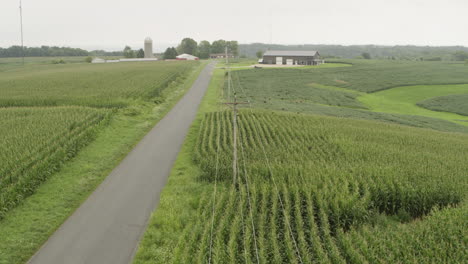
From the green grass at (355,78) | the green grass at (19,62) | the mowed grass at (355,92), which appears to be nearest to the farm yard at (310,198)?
the mowed grass at (355,92)

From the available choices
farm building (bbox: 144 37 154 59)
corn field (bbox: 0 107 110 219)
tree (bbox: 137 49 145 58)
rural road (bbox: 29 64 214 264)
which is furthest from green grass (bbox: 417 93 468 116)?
tree (bbox: 137 49 145 58)

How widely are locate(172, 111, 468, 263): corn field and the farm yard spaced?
0.06 meters

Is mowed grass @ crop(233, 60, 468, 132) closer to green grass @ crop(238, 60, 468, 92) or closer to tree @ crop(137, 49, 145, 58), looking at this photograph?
green grass @ crop(238, 60, 468, 92)

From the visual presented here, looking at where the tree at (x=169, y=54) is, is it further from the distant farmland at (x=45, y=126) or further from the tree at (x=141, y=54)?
the distant farmland at (x=45, y=126)

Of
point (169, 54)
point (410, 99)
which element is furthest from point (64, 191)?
point (169, 54)

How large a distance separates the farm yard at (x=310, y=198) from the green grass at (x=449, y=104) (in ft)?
113

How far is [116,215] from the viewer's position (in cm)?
1605

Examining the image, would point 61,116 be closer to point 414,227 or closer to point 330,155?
point 330,155

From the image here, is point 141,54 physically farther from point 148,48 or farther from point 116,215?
point 116,215

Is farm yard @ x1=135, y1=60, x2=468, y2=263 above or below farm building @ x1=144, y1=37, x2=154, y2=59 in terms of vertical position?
below

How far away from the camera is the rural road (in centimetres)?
1314

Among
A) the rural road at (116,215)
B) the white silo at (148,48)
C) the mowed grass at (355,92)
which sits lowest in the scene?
the rural road at (116,215)

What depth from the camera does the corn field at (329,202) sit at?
12242 mm

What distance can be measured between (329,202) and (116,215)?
10.8m
